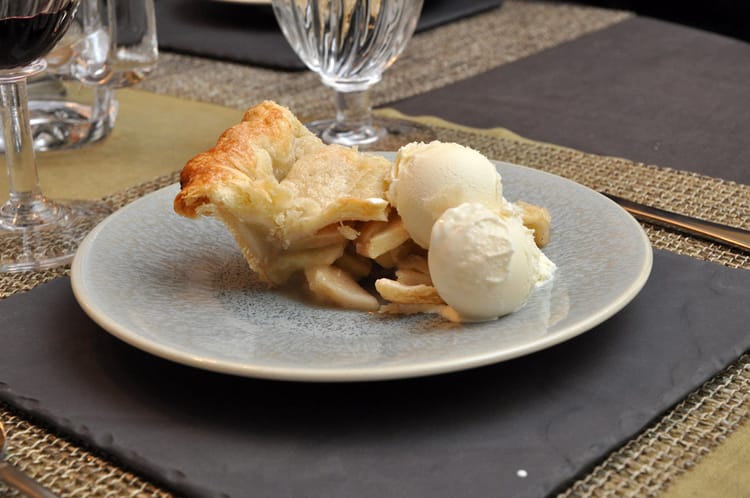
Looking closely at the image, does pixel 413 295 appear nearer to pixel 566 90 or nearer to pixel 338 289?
pixel 338 289

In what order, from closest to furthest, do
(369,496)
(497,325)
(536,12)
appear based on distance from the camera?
(369,496) < (497,325) < (536,12)

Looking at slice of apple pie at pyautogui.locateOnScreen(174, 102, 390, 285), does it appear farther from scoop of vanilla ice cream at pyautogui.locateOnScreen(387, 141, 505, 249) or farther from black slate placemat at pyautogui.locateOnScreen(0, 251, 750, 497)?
black slate placemat at pyautogui.locateOnScreen(0, 251, 750, 497)

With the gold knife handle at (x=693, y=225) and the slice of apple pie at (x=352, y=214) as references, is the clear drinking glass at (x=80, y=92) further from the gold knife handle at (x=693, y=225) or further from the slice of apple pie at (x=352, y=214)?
the gold knife handle at (x=693, y=225)

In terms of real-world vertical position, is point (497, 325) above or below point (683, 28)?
above

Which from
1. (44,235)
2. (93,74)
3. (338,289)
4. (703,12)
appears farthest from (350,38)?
(703,12)

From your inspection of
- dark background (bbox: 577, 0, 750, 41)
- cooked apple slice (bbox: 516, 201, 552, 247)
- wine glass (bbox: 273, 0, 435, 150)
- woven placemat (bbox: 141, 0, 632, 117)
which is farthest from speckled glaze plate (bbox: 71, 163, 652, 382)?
dark background (bbox: 577, 0, 750, 41)

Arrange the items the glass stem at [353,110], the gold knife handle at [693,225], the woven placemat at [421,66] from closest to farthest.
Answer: the gold knife handle at [693,225], the glass stem at [353,110], the woven placemat at [421,66]

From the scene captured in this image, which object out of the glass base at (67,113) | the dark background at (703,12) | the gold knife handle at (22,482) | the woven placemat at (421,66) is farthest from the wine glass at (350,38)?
the dark background at (703,12)

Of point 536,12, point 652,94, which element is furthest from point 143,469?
point 536,12

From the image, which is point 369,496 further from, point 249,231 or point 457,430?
point 249,231
